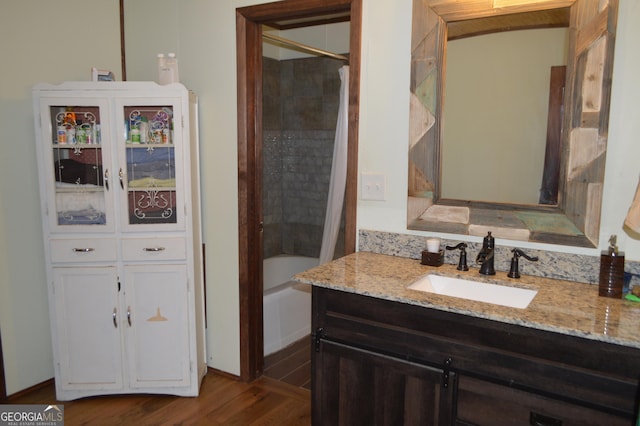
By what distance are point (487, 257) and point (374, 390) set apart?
0.70 metres

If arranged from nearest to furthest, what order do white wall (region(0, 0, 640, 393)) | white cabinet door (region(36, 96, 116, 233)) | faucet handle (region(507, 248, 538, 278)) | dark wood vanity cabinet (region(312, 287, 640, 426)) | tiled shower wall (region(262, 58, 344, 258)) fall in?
dark wood vanity cabinet (region(312, 287, 640, 426)) → faucet handle (region(507, 248, 538, 278)) → white wall (region(0, 0, 640, 393)) → white cabinet door (region(36, 96, 116, 233)) → tiled shower wall (region(262, 58, 344, 258))

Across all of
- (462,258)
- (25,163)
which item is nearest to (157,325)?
(25,163)

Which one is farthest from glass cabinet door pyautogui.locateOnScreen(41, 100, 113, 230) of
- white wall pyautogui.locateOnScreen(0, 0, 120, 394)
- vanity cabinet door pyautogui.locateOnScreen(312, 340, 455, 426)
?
vanity cabinet door pyautogui.locateOnScreen(312, 340, 455, 426)

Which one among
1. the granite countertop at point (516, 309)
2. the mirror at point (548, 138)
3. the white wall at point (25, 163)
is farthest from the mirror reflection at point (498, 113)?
the white wall at point (25, 163)

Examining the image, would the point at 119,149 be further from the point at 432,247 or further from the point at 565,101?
the point at 565,101

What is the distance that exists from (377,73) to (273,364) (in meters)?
1.96

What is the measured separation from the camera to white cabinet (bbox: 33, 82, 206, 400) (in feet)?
8.19

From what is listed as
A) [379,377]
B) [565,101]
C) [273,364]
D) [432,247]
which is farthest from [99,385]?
[565,101]

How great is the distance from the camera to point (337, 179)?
3.30m

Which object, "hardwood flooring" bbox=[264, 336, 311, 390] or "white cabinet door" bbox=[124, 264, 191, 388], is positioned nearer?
"white cabinet door" bbox=[124, 264, 191, 388]

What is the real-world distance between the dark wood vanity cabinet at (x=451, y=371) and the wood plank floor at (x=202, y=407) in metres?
0.72

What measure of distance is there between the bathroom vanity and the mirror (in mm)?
222

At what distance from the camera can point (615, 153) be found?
1.78m

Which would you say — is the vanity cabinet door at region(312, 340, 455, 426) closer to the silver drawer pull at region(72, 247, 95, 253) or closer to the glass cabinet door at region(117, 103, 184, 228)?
the glass cabinet door at region(117, 103, 184, 228)
